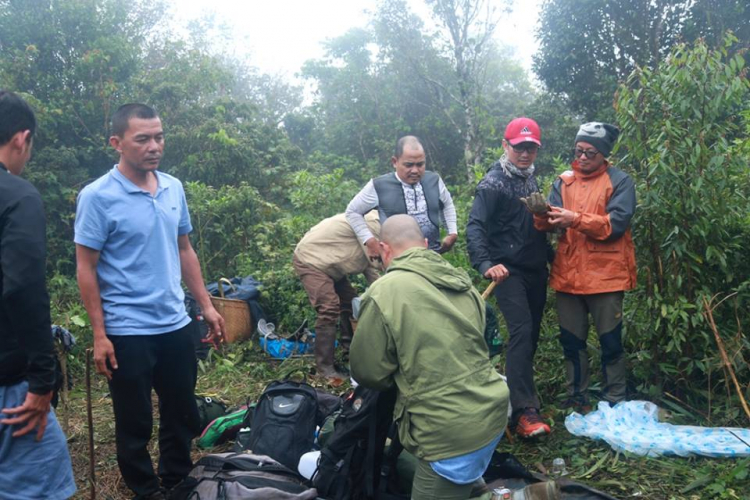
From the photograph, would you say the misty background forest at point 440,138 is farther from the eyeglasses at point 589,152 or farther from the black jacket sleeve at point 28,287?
the black jacket sleeve at point 28,287

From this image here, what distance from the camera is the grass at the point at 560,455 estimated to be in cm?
327

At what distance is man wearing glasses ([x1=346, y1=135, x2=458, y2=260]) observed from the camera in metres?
4.69

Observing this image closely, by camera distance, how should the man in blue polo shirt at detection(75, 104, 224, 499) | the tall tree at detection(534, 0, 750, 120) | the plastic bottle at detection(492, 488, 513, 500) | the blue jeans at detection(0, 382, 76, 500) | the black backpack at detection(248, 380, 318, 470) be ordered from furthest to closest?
1. the tall tree at detection(534, 0, 750, 120)
2. the black backpack at detection(248, 380, 318, 470)
3. the man in blue polo shirt at detection(75, 104, 224, 499)
4. the plastic bottle at detection(492, 488, 513, 500)
5. the blue jeans at detection(0, 382, 76, 500)

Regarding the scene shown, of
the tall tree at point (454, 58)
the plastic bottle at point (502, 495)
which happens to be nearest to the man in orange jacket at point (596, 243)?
the plastic bottle at point (502, 495)

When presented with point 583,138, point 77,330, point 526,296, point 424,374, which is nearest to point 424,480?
point 424,374

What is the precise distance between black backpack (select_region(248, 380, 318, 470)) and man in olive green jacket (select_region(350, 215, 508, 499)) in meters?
1.24

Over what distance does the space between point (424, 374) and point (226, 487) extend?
1.25m

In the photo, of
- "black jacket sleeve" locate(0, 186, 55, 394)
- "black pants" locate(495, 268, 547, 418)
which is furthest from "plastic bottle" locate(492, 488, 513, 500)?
"black jacket sleeve" locate(0, 186, 55, 394)

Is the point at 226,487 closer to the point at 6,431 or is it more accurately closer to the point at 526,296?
the point at 6,431

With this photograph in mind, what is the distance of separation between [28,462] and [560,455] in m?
2.80

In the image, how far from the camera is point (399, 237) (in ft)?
8.93

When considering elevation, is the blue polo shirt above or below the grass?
above

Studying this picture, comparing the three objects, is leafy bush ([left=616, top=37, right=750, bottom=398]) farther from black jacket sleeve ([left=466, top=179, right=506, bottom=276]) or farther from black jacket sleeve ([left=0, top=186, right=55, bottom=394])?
black jacket sleeve ([left=0, top=186, right=55, bottom=394])

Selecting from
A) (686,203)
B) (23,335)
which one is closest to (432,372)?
(23,335)
